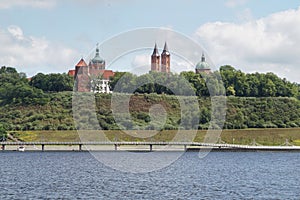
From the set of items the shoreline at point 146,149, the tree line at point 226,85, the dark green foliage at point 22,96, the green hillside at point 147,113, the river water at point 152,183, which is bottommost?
the river water at point 152,183

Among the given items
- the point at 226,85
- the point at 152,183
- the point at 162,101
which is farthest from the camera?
the point at 226,85

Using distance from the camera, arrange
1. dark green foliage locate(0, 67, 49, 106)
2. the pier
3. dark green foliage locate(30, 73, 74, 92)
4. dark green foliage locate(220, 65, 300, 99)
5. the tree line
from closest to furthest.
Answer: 1. the pier
2. the tree line
3. dark green foliage locate(0, 67, 49, 106)
4. dark green foliage locate(220, 65, 300, 99)
5. dark green foliage locate(30, 73, 74, 92)

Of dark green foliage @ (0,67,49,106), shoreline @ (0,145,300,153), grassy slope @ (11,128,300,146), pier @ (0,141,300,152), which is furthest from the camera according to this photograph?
dark green foliage @ (0,67,49,106)

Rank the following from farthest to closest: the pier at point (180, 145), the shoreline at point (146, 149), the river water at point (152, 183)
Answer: the shoreline at point (146, 149), the pier at point (180, 145), the river water at point (152, 183)

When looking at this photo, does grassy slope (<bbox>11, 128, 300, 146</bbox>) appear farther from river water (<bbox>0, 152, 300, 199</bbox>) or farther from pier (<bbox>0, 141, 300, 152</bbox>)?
river water (<bbox>0, 152, 300, 199</bbox>)

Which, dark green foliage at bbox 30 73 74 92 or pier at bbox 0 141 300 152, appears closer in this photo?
pier at bbox 0 141 300 152

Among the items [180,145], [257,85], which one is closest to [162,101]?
[257,85]

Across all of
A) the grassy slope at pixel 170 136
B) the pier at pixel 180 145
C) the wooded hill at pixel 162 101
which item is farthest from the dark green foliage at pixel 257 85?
the pier at pixel 180 145

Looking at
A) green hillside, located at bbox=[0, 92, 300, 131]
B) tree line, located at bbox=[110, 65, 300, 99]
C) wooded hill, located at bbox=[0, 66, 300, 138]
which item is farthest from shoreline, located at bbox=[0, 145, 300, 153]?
tree line, located at bbox=[110, 65, 300, 99]

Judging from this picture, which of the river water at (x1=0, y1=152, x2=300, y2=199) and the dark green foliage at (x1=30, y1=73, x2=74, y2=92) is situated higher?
the dark green foliage at (x1=30, y1=73, x2=74, y2=92)

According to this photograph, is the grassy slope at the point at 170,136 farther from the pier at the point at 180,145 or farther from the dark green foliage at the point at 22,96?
the dark green foliage at the point at 22,96

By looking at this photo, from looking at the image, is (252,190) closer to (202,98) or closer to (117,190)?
(117,190)

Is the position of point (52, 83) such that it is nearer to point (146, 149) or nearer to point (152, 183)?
point (146, 149)

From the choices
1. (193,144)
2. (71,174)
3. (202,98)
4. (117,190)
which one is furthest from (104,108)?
(117,190)
